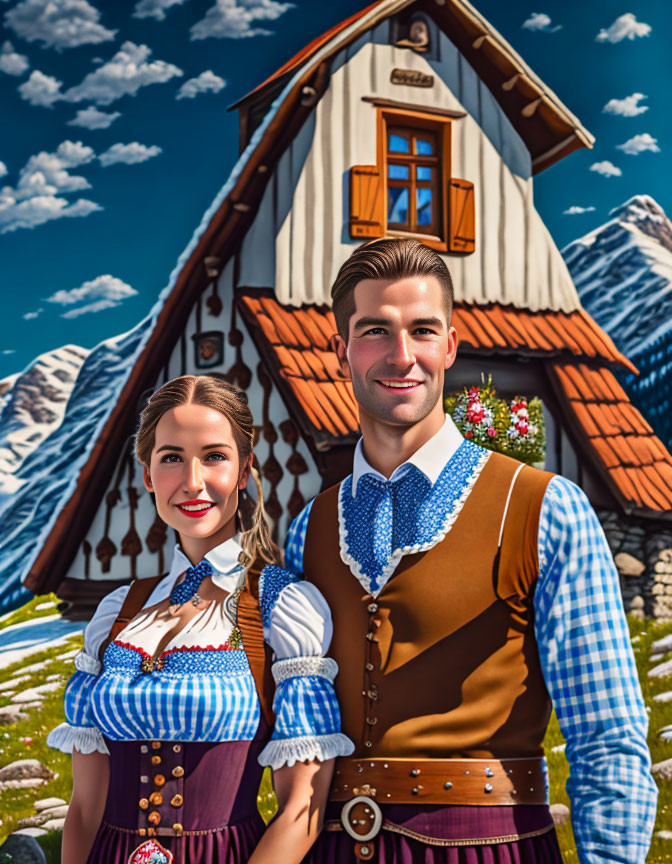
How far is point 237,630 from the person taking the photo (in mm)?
2393

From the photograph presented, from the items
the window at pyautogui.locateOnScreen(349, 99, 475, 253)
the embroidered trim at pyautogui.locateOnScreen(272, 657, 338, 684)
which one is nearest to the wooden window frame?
the window at pyautogui.locateOnScreen(349, 99, 475, 253)

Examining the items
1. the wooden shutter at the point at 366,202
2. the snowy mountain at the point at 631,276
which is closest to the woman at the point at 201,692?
the wooden shutter at the point at 366,202

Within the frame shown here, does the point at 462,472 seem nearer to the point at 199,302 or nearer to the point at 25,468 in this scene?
the point at 199,302

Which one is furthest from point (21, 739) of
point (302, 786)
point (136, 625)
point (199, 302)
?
point (302, 786)

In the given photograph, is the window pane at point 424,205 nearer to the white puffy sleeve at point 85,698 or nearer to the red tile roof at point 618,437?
the red tile roof at point 618,437

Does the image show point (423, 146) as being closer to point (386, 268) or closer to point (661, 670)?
point (661, 670)

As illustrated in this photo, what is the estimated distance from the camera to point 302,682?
2.19 meters

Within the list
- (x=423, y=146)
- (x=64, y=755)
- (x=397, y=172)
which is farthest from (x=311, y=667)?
(x=423, y=146)

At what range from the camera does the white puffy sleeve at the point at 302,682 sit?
7.00ft

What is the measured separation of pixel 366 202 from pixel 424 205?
2.19 feet

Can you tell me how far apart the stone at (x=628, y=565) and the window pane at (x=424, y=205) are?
360cm

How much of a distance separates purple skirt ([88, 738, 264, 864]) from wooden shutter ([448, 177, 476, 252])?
23.3ft

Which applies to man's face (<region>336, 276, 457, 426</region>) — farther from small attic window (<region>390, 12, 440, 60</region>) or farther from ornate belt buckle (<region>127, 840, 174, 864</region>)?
small attic window (<region>390, 12, 440, 60</region>)

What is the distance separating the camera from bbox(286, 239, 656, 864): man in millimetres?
2076
